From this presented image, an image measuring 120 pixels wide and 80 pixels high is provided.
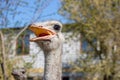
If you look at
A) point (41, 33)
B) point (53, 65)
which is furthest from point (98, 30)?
point (53, 65)

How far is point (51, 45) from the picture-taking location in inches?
166

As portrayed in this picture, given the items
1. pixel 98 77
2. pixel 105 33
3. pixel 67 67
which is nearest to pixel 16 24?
pixel 105 33

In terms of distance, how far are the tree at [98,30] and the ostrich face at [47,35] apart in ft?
45.3

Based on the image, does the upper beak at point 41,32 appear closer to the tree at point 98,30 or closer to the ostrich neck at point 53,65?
the ostrich neck at point 53,65

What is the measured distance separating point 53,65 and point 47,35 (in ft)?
1.03

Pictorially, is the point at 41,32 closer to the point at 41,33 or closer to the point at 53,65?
the point at 41,33

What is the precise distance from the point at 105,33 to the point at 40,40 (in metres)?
14.4

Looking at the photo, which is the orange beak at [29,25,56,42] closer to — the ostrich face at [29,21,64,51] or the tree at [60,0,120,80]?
the ostrich face at [29,21,64,51]

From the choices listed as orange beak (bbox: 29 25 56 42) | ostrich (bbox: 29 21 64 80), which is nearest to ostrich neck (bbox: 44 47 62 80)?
ostrich (bbox: 29 21 64 80)

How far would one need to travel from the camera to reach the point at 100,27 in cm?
1866

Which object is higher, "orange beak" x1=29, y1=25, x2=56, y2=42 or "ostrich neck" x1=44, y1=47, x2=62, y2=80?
"orange beak" x1=29, y1=25, x2=56, y2=42

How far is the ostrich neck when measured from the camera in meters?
4.14

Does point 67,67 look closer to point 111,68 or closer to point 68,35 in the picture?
point 68,35

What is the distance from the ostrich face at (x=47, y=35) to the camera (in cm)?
420
